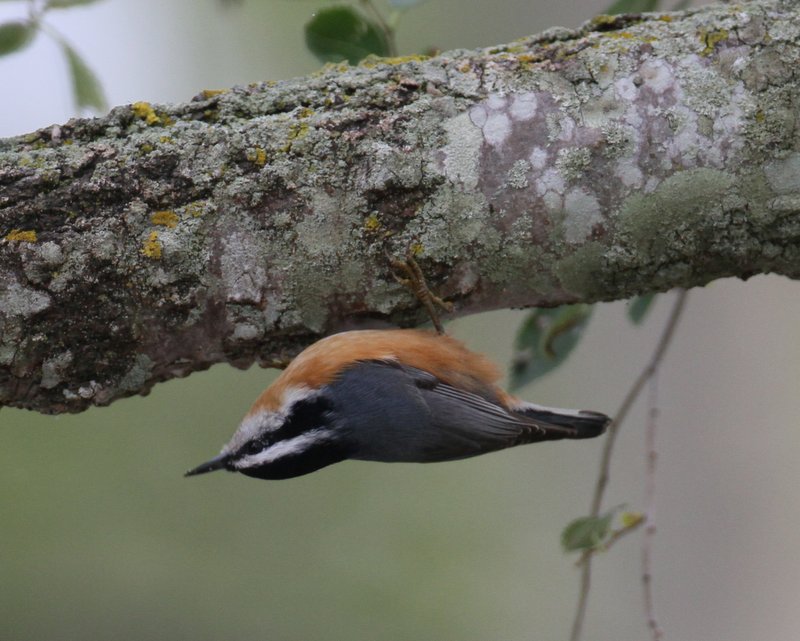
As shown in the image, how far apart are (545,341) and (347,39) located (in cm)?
103

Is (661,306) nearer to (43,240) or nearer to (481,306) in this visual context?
(481,306)

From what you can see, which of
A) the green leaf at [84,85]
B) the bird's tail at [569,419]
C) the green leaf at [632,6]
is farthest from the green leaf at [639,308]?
the green leaf at [84,85]

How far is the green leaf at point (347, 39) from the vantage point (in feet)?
7.75

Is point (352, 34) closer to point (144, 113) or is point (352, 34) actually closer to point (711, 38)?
point (144, 113)

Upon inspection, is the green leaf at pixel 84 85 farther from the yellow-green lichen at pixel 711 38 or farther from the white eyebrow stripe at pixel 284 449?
A: the yellow-green lichen at pixel 711 38

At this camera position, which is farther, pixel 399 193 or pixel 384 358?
pixel 384 358

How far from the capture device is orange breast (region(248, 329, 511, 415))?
229cm

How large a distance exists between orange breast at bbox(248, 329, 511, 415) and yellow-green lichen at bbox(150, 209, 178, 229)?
46 cm

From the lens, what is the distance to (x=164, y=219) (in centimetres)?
195

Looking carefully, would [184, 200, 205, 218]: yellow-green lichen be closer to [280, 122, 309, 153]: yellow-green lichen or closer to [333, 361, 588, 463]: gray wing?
[280, 122, 309, 153]: yellow-green lichen

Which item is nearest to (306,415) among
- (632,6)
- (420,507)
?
(632,6)

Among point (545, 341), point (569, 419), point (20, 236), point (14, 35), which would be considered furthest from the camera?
point (569, 419)

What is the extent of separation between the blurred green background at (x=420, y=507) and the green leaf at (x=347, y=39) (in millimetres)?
2701

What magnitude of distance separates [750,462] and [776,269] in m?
2.94
